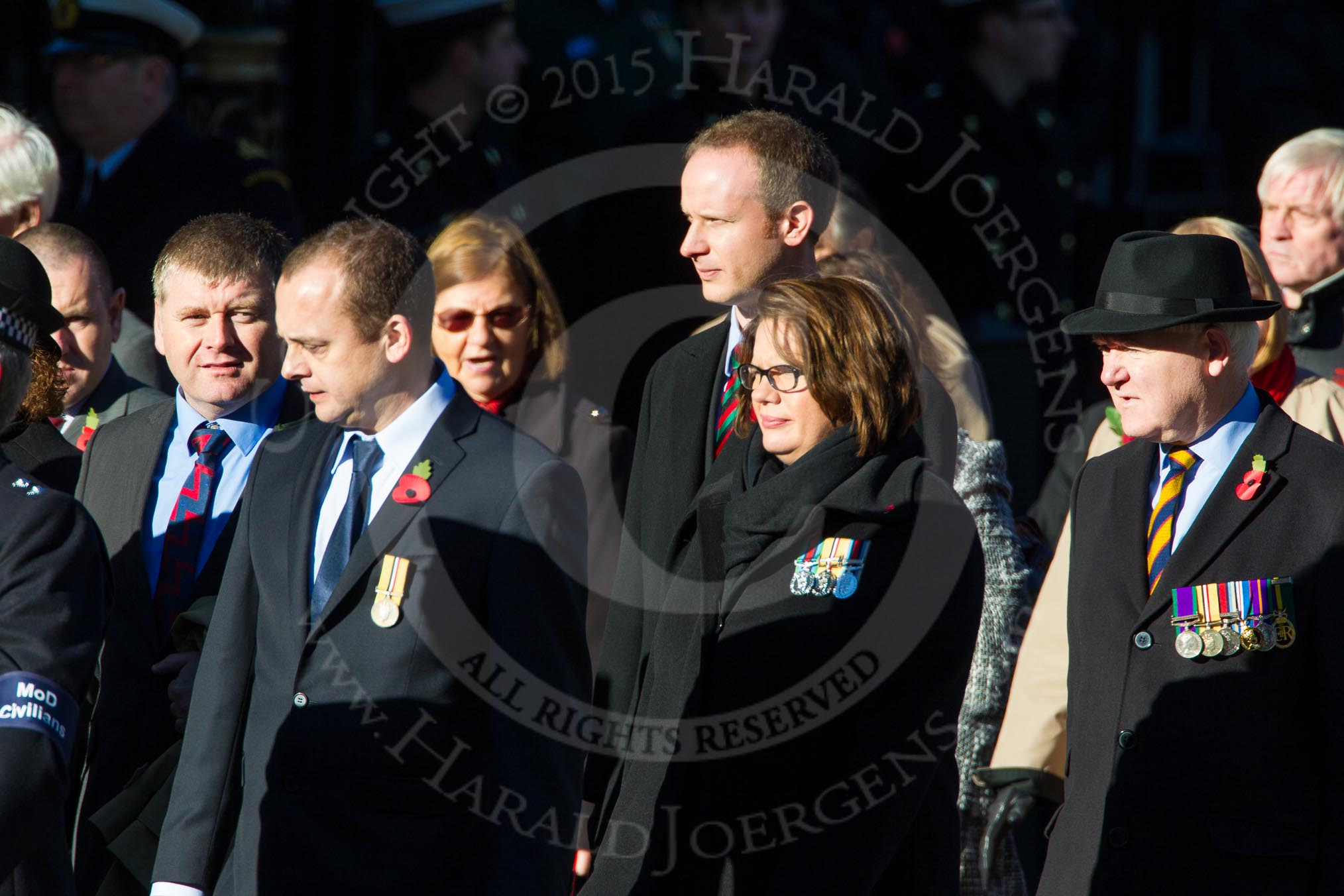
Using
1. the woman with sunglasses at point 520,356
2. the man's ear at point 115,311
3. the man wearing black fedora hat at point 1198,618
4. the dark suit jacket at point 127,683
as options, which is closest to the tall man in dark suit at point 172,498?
the dark suit jacket at point 127,683

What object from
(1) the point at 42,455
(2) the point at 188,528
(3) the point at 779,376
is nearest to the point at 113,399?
(1) the point at 42,455

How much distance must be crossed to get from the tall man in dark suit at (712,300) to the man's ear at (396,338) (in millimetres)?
782

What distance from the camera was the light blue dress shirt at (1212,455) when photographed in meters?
3.21

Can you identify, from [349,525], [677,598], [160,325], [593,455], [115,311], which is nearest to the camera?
[349,525]

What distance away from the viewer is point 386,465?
3336mm

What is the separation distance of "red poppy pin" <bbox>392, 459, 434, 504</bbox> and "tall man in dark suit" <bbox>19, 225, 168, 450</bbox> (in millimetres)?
1321

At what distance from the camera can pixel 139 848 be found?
3.52 metres

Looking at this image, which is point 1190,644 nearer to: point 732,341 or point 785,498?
point 785,498

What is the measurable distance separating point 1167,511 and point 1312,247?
1.81 meters

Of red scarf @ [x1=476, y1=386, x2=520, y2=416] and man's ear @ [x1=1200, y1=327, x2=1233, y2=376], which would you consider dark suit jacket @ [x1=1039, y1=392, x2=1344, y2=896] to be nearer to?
man's ear @ [x1=1200, y1=327, x2=1233, y2=376]

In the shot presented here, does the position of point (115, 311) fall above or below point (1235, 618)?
above

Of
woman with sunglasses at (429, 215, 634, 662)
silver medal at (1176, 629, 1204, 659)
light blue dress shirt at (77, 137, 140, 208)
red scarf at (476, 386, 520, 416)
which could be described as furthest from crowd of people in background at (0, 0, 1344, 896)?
light blue dress shirt at (77, 137, 140, 208)

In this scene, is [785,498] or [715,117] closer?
[785,498]

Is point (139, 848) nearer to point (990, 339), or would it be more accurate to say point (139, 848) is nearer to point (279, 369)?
point (279, 369)
